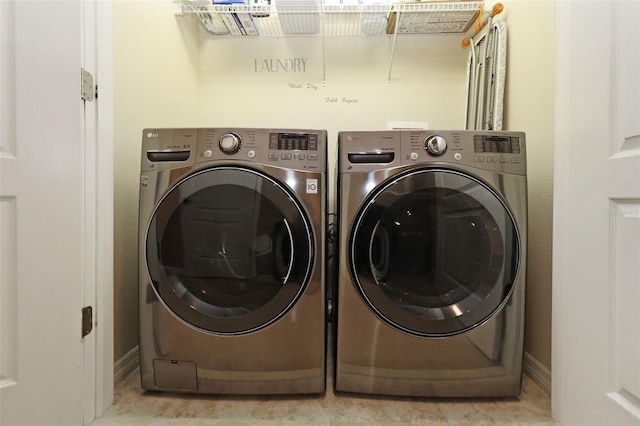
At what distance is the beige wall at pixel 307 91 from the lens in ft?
3.50

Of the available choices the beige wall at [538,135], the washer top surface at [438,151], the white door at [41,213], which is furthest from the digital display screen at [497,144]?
the white door at [41,213]

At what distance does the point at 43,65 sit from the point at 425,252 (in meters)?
1.27

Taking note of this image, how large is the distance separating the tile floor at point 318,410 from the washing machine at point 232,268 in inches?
1.9

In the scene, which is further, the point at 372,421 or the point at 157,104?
the point at 157,104

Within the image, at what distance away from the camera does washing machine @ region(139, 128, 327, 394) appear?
3.07 ft

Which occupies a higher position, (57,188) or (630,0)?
(630,0)

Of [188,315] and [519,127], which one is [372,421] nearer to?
[188,315]

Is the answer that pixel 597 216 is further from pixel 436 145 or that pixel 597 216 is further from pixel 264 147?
pixel 264 147

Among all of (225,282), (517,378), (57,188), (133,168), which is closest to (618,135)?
(517,378)

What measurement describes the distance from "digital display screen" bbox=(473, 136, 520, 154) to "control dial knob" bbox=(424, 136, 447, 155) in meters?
0.11

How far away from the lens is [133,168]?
1152mm

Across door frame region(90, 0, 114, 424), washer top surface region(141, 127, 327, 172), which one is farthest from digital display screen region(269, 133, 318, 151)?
door frame region(90, 0, 114, 424)

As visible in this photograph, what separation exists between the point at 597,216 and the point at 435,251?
0.42 meters

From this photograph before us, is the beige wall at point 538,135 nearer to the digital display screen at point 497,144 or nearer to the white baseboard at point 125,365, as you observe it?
the digital display screen at point 497,144
